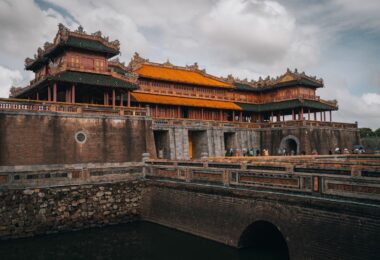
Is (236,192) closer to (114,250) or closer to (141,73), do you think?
(114,250)

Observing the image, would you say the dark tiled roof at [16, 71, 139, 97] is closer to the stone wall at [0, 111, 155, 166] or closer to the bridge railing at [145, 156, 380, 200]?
the stone wall at [0, 111, 155, 166]

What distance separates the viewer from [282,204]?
12961 millimetres

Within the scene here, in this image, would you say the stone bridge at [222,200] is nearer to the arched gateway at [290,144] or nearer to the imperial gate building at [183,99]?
the imperial gate building at [183,99]

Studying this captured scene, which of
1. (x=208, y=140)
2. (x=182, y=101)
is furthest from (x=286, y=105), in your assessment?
(x=182, y=101)

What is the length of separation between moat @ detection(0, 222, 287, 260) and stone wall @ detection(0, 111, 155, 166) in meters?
5.23

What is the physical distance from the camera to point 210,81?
41469mm

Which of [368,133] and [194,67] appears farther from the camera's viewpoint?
[368,133]

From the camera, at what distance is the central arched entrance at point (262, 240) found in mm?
14797

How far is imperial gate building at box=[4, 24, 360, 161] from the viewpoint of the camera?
1027 inches

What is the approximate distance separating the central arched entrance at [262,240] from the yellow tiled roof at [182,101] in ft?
65.0

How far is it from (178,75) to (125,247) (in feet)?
84.4

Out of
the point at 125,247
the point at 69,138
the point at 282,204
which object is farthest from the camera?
the point at 69,138

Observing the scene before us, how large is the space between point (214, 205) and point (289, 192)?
15.0 feet

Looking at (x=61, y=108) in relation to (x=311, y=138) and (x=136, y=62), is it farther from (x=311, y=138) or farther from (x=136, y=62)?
(x=311, y=138)
